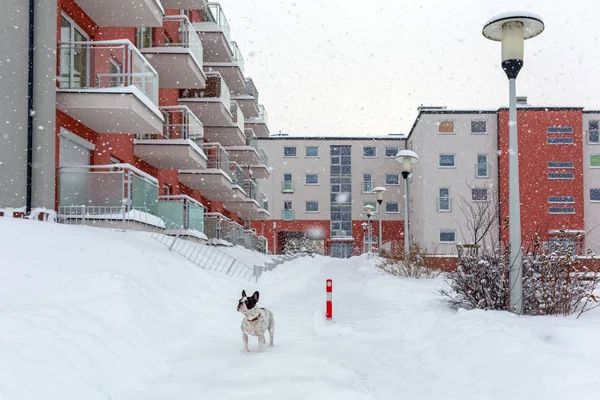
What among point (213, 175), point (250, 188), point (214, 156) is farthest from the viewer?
point (250, 188)

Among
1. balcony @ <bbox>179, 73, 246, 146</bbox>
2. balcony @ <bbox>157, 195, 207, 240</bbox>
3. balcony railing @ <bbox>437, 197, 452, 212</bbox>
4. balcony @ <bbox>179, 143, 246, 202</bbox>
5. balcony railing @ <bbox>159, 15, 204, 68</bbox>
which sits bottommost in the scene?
balcony @ <bbox>157, 195, 207, 240</bbox>

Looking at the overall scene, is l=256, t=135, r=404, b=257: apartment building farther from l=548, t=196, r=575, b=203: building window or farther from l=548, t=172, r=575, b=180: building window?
l=548, t=196, r=575, b=203: building window

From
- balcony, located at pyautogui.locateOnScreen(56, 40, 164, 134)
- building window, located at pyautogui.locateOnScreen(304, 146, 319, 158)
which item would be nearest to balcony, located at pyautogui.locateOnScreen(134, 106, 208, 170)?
balcony, located at pyautogui.locateOnScreen(56, 40, 164, 134)

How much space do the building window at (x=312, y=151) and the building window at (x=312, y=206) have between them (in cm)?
509

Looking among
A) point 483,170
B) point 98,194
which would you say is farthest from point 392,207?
point 98,194

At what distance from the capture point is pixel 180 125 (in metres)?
21.6

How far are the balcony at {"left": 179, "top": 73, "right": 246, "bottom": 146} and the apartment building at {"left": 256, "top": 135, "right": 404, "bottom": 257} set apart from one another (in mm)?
28420

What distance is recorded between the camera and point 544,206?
48.5m

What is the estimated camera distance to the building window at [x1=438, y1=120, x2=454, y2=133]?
164 ft

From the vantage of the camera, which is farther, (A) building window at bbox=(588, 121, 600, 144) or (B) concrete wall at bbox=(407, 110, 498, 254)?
(A) building window at bbox=(588, 121, 600, 144)

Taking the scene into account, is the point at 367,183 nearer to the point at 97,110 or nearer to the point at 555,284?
the point at 97,110

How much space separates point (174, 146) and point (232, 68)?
15323 millimetres

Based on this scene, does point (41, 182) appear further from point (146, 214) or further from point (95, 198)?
point (146, 214)

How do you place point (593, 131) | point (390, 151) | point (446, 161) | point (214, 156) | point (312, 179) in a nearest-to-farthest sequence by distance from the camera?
1. point (214, 156)
2. point (446, 161)
3. point (593, 131)
4. point (390, 151)
5. point (312, 179)
